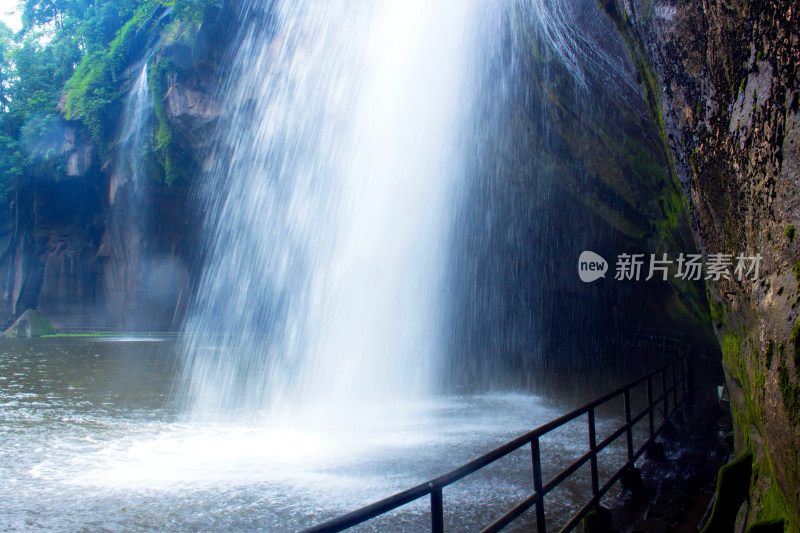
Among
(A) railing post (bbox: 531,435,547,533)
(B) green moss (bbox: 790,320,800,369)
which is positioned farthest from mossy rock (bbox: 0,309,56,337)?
(B) green moss (bbox: 790,320,800,369)

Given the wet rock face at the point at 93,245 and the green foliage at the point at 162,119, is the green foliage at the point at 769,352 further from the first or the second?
the wet rock face at the point at 93,245

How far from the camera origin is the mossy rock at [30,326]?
1076 inches

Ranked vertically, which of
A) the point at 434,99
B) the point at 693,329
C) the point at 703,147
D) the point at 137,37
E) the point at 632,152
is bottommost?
the point at 693,329

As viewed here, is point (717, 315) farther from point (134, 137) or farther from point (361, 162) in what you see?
point (134, 137)

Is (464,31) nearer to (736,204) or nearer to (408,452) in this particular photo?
(408,452)

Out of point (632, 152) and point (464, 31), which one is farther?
point (464, 31)

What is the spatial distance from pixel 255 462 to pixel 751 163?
17.6 feet

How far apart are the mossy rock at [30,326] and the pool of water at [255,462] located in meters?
21.2

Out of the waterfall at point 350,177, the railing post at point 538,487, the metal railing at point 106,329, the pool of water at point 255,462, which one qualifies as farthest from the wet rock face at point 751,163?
the metal railing at point 106,329

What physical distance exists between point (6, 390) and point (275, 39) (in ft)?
46.1

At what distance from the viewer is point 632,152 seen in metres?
8.70

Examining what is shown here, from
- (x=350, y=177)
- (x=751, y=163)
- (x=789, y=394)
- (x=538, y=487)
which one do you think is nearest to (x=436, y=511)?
(x=538, y=487)

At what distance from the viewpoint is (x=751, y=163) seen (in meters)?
2.39

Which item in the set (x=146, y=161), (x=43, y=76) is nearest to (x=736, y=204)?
(x=146, y=161)
